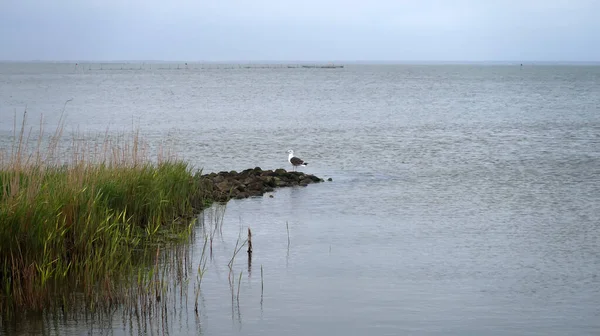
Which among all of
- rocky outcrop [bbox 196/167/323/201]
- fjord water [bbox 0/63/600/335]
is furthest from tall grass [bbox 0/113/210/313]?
rocky outcrop [bbox 196/167/323/201]

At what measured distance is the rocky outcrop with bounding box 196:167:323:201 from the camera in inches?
810

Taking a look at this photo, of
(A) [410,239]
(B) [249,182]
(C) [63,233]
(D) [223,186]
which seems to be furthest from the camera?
(B) [249,182]

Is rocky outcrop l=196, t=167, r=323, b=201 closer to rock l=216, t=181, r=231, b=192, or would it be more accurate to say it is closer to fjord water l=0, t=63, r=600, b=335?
rock l=216, t=181, r=231, b=192

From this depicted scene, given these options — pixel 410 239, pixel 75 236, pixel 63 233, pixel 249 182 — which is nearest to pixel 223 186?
pixel 249 182

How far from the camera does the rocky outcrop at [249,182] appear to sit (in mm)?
20578

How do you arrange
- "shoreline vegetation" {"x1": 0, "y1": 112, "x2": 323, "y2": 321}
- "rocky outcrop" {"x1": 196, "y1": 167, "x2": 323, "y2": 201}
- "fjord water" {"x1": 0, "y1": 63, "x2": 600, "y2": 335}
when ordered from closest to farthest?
"shoreline vegetation" {"x1": 0, "y1": 112, "x2": 323, "y2": 321}, "fjord water" {"x1": 0, "y1": 63, "x2": 600, "y2": 335}, "rocky outcrop" {"x1": 196, "y1": 167, "x2": 323, "y2": 201}

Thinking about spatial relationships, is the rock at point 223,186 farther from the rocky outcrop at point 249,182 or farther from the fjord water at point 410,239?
the fjord water at point 410,239

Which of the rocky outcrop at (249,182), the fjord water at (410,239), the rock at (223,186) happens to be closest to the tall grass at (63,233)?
the fjord water at (410,239)

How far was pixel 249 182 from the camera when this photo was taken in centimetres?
2202

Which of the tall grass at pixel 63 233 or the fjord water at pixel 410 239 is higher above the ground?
the tall grass at pixel 63 233

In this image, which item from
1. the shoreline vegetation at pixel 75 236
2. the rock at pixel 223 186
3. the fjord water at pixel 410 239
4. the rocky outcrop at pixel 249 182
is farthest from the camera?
the rock at pixel 223 186

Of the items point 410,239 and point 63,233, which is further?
point 410,239

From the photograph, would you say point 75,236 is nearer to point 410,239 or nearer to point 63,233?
point 63,233

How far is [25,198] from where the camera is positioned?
36.1ft
